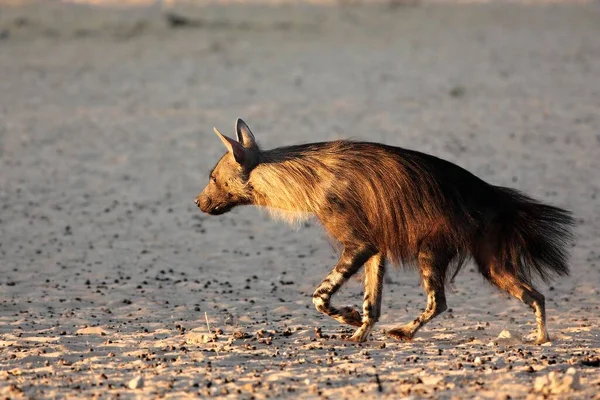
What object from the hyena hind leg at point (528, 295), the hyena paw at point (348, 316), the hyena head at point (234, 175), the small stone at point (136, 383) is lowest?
the small stone at point (136, 383)

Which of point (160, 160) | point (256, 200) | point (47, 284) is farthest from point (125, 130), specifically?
point (256, 200)

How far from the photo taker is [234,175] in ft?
23.3

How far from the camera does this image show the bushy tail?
6.59 metres

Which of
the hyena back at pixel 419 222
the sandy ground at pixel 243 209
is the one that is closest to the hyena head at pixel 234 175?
the hyena back at pixel 419 222

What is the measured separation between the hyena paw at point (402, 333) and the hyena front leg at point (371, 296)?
125 mm

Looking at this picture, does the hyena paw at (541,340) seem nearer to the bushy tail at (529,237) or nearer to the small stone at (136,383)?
the bushy tail at (529,237)

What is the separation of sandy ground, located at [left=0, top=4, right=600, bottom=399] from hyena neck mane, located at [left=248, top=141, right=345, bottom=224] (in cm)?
77

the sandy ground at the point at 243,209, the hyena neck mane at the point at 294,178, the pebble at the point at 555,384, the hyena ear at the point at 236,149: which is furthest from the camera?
the hyena ear at the point at 236,149

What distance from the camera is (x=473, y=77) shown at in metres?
17.8

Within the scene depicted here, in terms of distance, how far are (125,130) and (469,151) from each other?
13.9 feet

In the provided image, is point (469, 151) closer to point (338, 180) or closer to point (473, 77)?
point (473, 77)

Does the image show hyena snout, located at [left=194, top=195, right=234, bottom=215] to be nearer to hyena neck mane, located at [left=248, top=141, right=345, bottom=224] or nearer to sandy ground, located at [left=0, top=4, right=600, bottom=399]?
hyena neck mane, located at [left=248, top=141, right=345, bottom=224]

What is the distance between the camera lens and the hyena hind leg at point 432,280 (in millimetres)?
6516

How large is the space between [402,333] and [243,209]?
14.6ft
